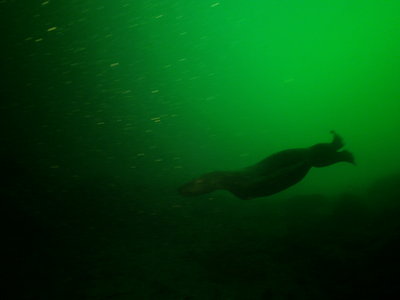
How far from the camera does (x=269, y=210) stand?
33.4ft

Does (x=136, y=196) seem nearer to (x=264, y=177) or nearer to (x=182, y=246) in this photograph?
(x=182, y=246)

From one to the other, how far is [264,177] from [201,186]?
1644mm

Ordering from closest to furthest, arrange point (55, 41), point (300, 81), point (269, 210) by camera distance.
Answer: point (269, 210)
point (55, 41)
point (300, 81)

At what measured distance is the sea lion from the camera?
21.2 feet

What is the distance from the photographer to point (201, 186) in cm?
650

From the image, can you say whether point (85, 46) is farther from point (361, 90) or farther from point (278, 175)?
point (361, 90)

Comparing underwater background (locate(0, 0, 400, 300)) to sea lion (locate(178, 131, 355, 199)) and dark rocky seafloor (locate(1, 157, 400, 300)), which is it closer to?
dark rocky seafloor (locate(1, 157, 400, 300))

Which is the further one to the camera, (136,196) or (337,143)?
(136,196)

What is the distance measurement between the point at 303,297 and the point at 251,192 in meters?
2.57

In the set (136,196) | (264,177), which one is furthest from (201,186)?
(136,196)

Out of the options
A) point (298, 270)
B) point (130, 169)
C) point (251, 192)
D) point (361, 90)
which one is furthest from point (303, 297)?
point (361, 90)

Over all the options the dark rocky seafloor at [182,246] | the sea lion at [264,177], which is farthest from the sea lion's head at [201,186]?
the dark rocky seafloor at [182,246]

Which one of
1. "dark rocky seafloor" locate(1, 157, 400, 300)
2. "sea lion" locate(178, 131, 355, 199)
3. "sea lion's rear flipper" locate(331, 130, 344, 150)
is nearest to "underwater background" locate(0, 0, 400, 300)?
"dark rocky seafloor" locate(1, 157, 400, 300)

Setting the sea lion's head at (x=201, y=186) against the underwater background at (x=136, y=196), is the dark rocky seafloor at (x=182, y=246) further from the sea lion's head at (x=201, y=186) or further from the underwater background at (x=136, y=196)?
the sea lion's head at (x=201, y=186)
